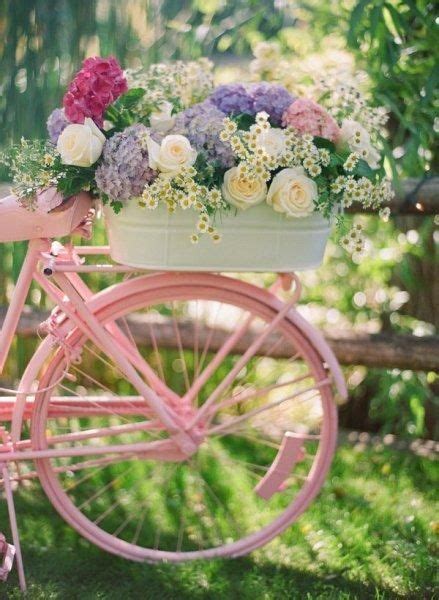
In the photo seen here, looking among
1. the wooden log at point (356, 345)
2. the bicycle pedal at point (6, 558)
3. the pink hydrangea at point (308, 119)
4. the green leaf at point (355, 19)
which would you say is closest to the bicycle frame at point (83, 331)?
the bicycle pedal at point (6, 558)

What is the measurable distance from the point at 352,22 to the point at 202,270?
3.53 ft

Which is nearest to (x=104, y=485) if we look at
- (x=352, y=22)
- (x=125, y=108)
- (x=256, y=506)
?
(x=256, y=506)

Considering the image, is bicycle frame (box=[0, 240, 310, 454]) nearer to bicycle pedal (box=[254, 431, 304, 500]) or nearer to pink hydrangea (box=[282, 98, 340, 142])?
bicycle pedal (box=[254, 431, 304, 500])

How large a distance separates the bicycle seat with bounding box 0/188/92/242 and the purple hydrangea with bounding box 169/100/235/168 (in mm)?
335

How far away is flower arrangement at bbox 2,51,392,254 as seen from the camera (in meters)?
2.19

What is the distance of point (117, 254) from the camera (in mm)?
2391

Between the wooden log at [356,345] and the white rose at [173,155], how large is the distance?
113 centimetres

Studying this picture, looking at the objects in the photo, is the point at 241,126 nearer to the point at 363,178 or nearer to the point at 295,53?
the point at 363,178

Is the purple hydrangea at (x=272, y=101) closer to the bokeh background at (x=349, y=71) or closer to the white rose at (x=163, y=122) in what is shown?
the white rose at (x=163, y=122)

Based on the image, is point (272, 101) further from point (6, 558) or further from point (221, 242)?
point (6, 558)

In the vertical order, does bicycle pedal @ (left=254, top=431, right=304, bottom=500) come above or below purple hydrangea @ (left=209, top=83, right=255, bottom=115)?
below

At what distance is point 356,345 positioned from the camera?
10.6 feet

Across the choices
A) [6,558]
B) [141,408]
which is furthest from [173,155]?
[6,558]

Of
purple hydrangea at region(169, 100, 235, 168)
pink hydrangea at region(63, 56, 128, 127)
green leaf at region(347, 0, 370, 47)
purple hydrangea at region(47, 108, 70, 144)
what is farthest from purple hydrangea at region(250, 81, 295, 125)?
green leaf at region(347, 0, 370, 47)
